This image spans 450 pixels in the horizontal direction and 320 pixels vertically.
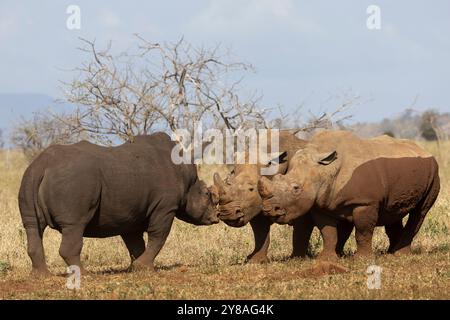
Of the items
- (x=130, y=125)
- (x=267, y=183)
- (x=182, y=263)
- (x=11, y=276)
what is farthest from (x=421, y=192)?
(x=130, y=125)

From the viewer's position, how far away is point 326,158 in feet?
41.4

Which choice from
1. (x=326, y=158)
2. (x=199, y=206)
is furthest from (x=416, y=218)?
(x=199, y=206)

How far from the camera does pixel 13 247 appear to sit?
15.5 m

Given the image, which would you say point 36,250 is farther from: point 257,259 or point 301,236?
point 301,236

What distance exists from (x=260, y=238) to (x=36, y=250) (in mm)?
3390

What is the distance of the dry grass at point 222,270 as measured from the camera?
9.93 metres

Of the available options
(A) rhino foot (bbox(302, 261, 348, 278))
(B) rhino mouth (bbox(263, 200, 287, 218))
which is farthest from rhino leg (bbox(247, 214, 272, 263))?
(A) rhino foot (bbox(302, 261, 348, 278))

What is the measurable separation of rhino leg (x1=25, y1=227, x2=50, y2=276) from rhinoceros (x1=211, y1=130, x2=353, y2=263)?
251 cm

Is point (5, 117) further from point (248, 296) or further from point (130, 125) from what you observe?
point (248, 296)

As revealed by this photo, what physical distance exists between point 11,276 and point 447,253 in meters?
5.88

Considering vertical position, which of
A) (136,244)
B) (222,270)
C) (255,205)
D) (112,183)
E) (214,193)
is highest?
(112,183)

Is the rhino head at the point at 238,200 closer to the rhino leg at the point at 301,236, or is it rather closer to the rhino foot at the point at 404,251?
the rhino leg at the point at 301,236
